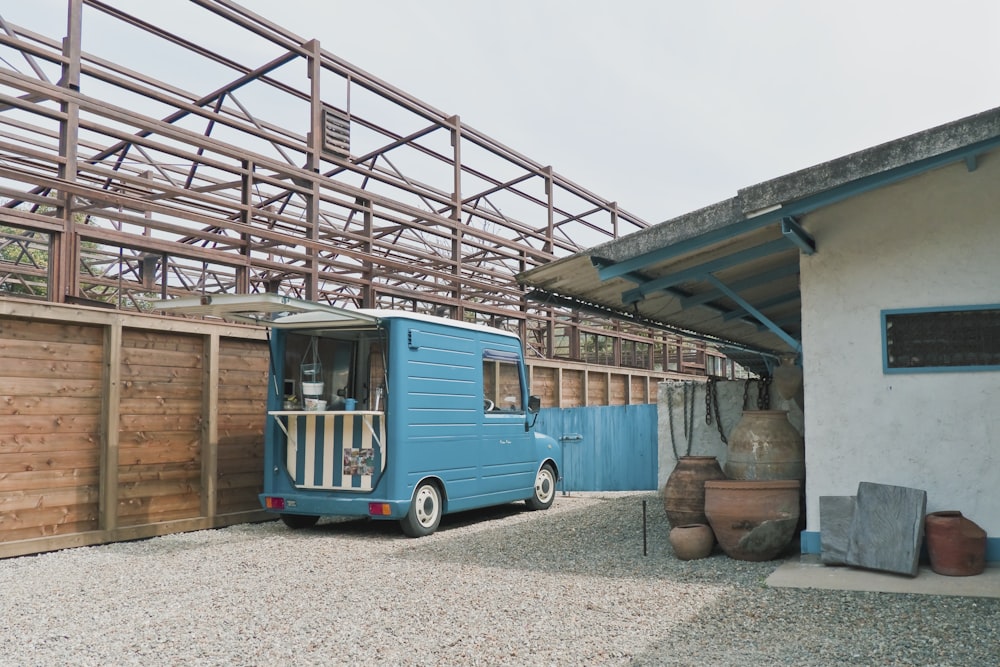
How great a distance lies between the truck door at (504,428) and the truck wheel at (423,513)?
886 millimetres

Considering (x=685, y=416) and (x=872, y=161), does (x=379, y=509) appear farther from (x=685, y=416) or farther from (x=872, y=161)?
(x=872, y=161)

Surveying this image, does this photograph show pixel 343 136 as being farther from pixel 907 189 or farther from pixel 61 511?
pixel 907 189

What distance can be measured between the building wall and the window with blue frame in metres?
0.06

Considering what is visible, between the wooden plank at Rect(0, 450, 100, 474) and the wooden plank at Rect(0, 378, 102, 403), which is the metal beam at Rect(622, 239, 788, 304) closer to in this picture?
the wooden plank at Rect(0, 378, 102, 403)

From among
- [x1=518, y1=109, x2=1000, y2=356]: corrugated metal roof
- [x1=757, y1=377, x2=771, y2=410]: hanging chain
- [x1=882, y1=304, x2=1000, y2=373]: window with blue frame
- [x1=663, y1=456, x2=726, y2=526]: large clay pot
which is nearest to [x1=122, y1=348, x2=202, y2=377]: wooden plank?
[x1=518, y1=109, x2=1000, y2=356]: corrugated metal roof

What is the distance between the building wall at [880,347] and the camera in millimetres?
6492

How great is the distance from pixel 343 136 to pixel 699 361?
61.6 ft

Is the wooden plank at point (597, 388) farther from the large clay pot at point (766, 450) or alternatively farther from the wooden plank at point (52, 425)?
the wooden plank at point (52, 425)

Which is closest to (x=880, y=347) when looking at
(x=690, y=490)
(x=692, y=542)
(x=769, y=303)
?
(x=690, y=490)

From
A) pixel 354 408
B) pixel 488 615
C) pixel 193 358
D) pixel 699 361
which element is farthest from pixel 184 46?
pixel 699 361

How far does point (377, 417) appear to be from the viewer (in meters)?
8.29

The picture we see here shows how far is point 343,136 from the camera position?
477 inches

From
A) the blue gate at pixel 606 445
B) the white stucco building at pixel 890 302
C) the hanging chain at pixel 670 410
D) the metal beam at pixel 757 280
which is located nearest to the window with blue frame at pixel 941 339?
the white stucco building at pixel 890 302

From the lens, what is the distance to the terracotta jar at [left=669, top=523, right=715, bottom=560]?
278 inches
